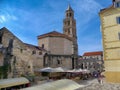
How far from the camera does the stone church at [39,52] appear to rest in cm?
2853

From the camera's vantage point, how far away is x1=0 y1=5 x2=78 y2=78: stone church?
93.6 ft

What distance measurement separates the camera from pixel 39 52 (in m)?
49.7

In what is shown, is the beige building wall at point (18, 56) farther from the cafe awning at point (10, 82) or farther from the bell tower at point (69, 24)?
the bell tower at point (69, 24)

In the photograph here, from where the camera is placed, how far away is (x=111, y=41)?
24422 mm

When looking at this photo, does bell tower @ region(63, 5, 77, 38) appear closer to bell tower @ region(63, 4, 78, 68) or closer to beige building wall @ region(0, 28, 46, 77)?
bell tower @ region(63, 4, 78, 68)

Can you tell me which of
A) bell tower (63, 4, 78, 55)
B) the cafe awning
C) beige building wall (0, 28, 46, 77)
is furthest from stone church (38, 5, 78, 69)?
the cafe awning

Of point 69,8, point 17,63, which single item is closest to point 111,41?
point 17,63

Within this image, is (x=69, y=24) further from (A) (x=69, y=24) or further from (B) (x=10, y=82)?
(B) (x=10, y=82)

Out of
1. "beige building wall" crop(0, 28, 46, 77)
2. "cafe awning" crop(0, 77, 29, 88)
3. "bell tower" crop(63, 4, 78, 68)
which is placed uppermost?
"bell tower" crop(63, 4, 78, 68)

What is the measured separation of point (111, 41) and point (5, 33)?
1931 cm

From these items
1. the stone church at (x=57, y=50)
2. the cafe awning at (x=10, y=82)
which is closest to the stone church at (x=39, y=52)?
the stone church at (x=57, y=50)

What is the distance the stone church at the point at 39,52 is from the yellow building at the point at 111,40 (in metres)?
15.2

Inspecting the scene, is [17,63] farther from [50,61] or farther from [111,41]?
[50,61]

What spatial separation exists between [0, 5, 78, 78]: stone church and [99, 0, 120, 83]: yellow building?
15233mm
